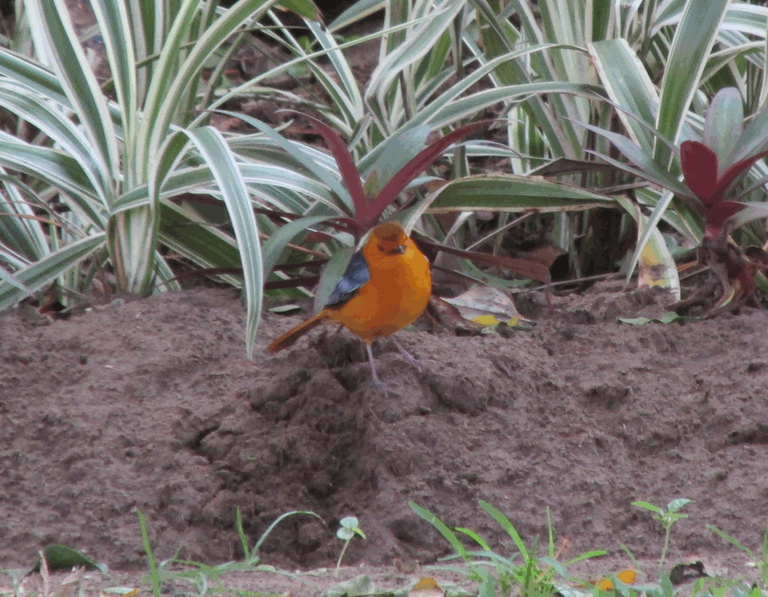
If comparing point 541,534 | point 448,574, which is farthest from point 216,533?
point 541,534

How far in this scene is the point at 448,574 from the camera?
1.70 meters

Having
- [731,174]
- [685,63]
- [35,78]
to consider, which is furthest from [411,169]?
[35,78]

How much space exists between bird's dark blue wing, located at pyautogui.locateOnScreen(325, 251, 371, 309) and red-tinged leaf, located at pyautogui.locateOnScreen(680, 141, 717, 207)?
2.90ft

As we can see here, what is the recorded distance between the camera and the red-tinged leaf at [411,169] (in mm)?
2385

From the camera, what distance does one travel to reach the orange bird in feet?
7.09

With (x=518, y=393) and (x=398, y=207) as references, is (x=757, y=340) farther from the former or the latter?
(x=398, y=207)

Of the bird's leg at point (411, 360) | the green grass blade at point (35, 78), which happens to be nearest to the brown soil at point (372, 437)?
the bird's leg at point (411, 360)

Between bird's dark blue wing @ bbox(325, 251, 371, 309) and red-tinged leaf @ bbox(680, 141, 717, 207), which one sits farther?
red-tinged leaf @ bbox(680, 141, 717, 207)

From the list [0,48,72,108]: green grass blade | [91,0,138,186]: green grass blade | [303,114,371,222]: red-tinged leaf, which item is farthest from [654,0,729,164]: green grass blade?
[0,48,72,108]: green grass blade

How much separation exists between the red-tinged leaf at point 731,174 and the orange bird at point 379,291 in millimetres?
830

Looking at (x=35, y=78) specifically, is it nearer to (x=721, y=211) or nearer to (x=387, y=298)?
(x=387, y=298)

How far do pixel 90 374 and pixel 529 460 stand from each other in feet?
3.80

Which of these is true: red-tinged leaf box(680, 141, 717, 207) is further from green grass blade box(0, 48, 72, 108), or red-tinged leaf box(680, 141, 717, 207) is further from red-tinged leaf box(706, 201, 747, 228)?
green grass blade box(0, 48, 72, 108)

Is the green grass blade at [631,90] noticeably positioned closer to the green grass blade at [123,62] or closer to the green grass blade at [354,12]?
the green grass blade at [354,12]
